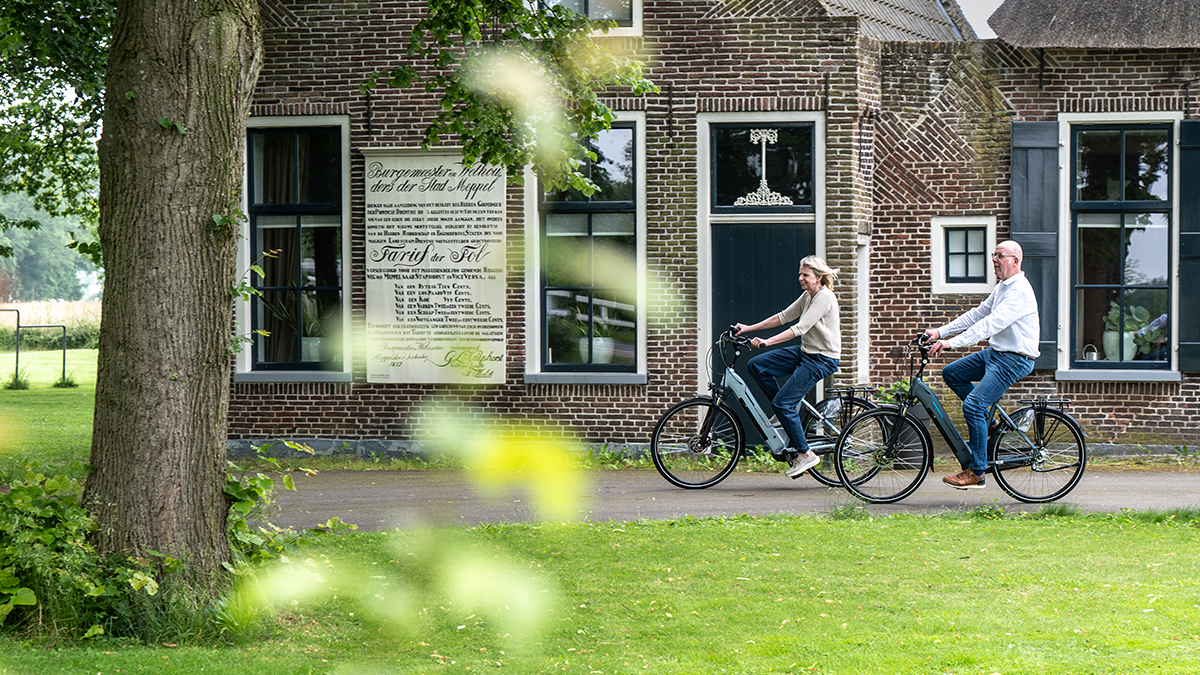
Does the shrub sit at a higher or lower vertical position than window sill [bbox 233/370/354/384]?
lower

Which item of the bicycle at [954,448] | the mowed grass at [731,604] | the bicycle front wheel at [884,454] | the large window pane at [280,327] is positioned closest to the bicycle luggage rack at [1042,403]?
the bicycle at [954,448]

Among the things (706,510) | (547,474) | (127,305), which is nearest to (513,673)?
(127,305)

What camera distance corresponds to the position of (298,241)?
40.6 feet

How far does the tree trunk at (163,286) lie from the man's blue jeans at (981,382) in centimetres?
527

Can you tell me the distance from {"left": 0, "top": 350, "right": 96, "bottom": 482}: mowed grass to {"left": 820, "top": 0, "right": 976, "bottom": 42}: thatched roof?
851 cm

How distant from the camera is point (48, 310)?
125 feet

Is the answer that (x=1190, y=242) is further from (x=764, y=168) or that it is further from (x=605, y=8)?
(x=605, y=8)

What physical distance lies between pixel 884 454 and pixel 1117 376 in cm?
462

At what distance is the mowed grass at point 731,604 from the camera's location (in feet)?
15.3

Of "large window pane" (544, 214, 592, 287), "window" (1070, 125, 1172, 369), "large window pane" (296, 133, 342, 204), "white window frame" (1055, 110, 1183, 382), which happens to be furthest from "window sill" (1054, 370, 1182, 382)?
"large window pane" (296, 133, 342, 204)

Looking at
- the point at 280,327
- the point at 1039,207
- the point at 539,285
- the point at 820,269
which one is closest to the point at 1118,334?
the point at 1039,207

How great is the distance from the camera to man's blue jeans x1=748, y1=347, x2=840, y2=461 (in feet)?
29.6

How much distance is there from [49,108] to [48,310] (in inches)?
1035

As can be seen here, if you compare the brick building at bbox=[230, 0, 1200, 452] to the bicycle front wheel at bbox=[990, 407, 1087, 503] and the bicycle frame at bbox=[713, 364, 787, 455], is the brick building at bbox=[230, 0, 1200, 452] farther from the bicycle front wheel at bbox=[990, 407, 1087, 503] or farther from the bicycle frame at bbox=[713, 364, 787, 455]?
the bicycle front wheel at bbox=[990, 407, 1087, 503]
